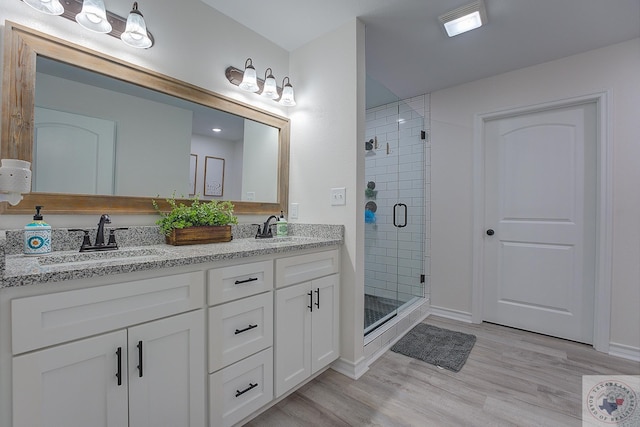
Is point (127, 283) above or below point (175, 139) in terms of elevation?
below

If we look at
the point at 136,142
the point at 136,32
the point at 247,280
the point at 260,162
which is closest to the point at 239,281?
the point at 247,280

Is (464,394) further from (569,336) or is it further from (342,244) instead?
(569,336)

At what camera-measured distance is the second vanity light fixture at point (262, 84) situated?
6.36 feet

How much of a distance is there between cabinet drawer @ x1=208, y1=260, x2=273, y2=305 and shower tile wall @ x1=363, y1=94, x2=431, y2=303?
169 cm

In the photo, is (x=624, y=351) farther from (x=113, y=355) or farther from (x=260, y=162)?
(x=113, y=355)

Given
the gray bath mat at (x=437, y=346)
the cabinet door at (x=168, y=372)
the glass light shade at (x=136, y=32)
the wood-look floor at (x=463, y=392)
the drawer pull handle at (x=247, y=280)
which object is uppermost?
the glass light shade at (x=136, y=32)

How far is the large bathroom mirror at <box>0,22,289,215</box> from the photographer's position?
1.22m

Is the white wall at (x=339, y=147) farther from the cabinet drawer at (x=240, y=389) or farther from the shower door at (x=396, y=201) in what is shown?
the shower door at (x=396, y=201)

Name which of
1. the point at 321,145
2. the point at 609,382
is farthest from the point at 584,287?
the point at 321,145

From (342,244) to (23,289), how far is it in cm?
154

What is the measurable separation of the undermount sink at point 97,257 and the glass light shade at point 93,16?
41.5 inches

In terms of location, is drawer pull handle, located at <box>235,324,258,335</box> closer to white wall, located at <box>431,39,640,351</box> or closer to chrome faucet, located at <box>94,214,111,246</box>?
chrome faucet, located at <box>94,214,111,246</box>

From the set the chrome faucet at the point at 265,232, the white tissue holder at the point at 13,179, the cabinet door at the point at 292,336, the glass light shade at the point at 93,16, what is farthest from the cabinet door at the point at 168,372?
the glass light shade at the point at 93,16

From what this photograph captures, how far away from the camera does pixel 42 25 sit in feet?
4.11
